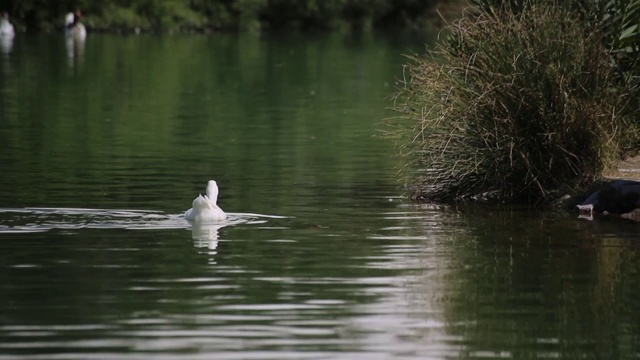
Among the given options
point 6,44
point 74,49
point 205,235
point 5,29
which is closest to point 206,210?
point 205,235

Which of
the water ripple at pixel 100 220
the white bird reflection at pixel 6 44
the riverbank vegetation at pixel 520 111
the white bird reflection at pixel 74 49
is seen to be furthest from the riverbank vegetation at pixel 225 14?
the water ripple at pixel 100 220

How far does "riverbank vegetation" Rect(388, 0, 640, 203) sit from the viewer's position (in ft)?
58.4

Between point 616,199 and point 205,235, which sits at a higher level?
point 616,199

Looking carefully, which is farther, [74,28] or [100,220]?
[74,28]

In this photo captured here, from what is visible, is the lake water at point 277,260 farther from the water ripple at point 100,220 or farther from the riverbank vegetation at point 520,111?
the riverbank vegetation at point 520,111

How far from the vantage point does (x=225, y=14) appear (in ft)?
274

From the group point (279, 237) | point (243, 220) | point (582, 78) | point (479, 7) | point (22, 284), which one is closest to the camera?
point (22, 284)

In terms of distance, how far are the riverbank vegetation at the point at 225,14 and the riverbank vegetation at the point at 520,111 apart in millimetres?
51630

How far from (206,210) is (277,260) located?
2184 mm

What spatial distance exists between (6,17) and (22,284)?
2283 inches

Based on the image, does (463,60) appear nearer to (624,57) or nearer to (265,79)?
(624,57)

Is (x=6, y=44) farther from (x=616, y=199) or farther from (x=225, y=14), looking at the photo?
(x=616, y=199)

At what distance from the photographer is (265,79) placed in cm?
4359

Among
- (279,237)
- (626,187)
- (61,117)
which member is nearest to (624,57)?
(626,187)
